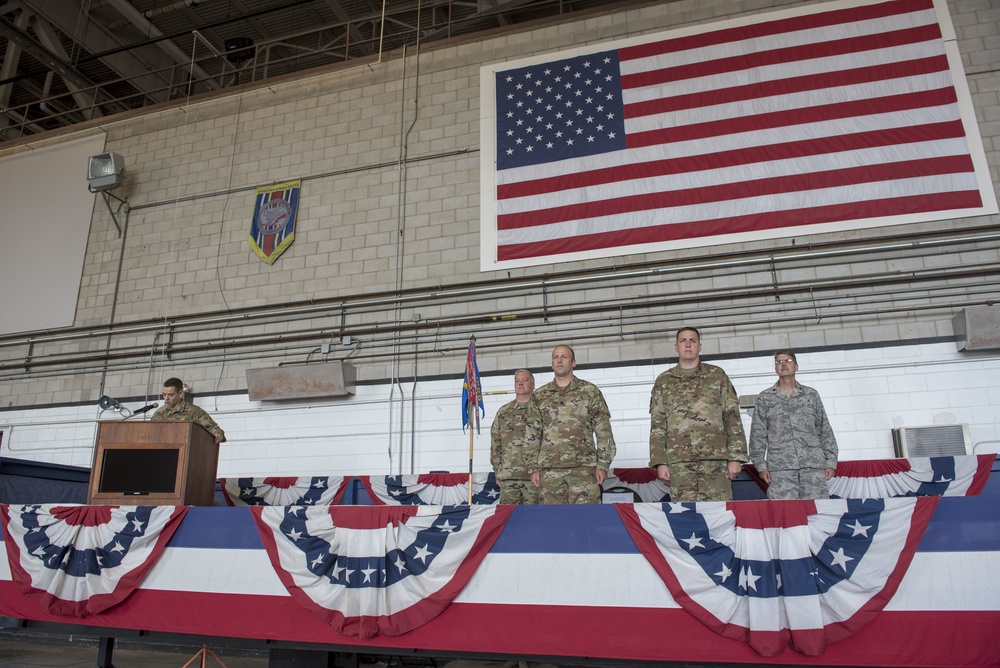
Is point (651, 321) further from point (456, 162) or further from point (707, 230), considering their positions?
point (456, 162)

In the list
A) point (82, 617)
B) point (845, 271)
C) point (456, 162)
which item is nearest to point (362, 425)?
point (456, 162)

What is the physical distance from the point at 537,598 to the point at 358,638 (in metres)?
0.85

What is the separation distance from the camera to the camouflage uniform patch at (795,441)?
155 inches

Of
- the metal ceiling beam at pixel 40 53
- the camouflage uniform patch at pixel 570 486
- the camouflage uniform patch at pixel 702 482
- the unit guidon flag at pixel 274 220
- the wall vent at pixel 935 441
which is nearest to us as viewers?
the camouflage uniform patch at pixel 702 482

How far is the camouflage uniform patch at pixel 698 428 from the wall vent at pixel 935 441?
303cm

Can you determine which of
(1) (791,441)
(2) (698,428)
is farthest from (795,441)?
(2) (698,428)

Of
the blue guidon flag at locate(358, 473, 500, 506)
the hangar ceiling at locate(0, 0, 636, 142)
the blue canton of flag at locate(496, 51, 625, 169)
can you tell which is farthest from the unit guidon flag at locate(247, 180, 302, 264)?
the blue guidon flag at locate(358, 473, 500, 506)

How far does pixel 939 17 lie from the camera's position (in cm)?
679

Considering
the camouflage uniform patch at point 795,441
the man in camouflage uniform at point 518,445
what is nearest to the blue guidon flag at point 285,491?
the man in camouflage uniform at point 518,445

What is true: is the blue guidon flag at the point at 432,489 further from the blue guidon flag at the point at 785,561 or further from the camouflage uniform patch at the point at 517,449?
the blue guidon flag at the point at 785,561

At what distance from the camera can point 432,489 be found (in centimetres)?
577

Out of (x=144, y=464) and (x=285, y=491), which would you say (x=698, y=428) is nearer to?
(x=144, y=464)

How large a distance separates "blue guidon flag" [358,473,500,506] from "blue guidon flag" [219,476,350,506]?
0.94 ft

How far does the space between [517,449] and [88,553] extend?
247 centimetres
